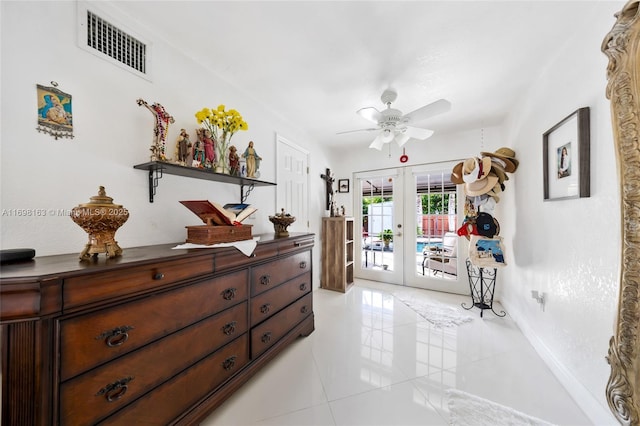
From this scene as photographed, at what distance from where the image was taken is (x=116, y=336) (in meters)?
0.92

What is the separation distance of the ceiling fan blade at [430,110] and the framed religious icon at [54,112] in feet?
7.71

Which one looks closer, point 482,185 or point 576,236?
point 576,236

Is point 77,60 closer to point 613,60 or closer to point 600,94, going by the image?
point 613,60

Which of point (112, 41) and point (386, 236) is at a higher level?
point (112, 41)

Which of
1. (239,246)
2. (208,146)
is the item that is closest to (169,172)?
(208,146)

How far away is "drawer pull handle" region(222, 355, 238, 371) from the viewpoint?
1.40 meters

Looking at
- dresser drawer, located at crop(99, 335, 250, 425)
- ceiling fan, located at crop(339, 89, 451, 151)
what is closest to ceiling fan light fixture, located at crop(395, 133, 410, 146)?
ceiling fan, located at crop(339, 89, 451, 151)

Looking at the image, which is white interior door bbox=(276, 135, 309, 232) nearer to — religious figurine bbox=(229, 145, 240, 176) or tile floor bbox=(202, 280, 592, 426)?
religious figurine bbox=(229, 145, 240, 176)

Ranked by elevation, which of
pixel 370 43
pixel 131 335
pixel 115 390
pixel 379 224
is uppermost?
pixel 370 43

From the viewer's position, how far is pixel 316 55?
5.78 ft

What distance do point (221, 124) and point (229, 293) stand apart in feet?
4.19

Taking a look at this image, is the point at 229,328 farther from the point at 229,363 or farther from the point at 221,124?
the point at 221,124

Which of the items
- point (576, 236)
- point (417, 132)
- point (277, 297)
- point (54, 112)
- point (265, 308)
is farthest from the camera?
point (417, 132)

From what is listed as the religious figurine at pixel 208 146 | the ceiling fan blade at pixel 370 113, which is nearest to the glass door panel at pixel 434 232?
the ceiling fan blade at pixel 370 113
